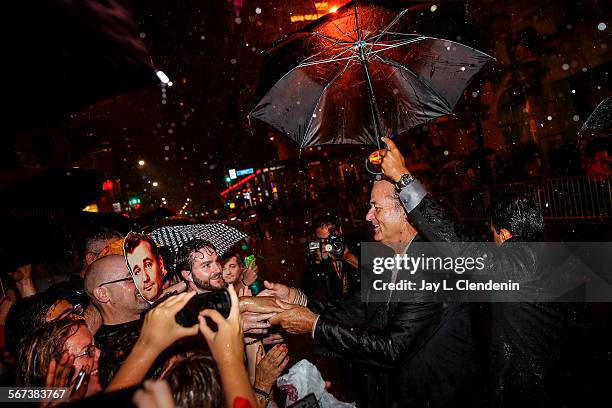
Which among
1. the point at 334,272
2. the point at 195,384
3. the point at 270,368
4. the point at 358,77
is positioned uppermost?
the point at 358,77

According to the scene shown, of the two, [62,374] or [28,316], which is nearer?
[62,374]

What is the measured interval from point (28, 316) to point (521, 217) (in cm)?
392

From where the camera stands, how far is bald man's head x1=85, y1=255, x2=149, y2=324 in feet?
9.00

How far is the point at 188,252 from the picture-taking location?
10.9ft

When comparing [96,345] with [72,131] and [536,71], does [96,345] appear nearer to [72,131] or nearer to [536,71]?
[536,71]

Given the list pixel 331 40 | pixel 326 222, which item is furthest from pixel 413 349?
pixel 326 222

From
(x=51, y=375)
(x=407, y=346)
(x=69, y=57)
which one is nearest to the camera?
(x=69, y=57)

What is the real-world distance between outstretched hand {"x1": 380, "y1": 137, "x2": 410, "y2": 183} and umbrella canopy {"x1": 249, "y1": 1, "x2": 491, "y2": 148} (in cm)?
61

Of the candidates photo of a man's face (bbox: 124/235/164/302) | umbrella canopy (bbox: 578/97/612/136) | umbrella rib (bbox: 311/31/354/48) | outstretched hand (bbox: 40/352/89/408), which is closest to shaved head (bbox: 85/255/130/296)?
photo of a man's face (bbox: 124/235/164/302)

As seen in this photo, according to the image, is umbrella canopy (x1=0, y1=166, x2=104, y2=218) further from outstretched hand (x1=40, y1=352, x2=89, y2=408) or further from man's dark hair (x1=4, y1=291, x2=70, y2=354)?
outstretched hand (x1=40, y1=352, x2=89, y2=408)

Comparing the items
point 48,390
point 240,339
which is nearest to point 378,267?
point 240,339

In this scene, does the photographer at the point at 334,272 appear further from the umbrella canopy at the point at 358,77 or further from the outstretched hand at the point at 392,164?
the outstretched hand at the point at 392,164

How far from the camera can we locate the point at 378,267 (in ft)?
10.1

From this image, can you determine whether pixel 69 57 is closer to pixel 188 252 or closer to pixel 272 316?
pixel 272 316
